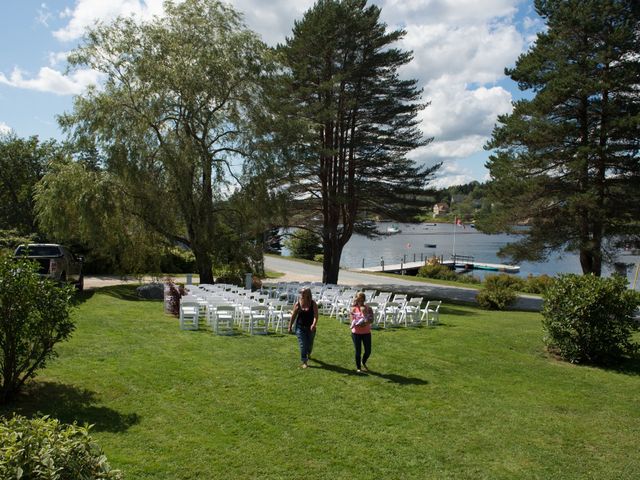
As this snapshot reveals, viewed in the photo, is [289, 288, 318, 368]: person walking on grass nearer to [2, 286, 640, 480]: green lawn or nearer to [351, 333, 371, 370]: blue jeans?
[2, 286, 640, 480]: green lawn

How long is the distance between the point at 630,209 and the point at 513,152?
6.03m

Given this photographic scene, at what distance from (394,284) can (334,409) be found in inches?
1048

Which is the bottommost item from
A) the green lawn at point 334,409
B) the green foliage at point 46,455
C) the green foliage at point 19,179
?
the green lawn at point 334,409

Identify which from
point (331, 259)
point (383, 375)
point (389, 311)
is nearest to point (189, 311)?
point (389, 311)

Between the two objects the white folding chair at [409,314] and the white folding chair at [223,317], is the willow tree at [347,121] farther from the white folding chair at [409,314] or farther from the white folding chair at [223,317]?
the white folding chair at [223,317]

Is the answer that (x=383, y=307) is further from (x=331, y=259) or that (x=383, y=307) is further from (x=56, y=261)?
(x=331, y=259)

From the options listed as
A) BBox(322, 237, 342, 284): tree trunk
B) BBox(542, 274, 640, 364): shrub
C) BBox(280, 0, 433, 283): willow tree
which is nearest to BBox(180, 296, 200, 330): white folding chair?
BBox(542, 274, 640, 364): shrub

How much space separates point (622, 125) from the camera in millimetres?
21516

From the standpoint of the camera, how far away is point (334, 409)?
23.5 ft

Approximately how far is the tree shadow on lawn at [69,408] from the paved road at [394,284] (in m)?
20.8

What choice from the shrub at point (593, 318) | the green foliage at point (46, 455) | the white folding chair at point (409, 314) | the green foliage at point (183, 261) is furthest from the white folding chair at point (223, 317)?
the green foliage at point (183, 261)

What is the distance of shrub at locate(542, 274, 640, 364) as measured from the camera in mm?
10992

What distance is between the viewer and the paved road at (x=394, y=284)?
2678 centimetres

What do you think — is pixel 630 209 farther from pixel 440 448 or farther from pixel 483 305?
pixel 440 448
